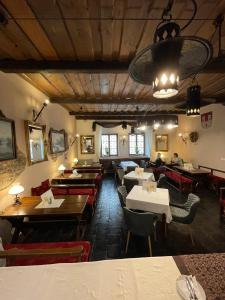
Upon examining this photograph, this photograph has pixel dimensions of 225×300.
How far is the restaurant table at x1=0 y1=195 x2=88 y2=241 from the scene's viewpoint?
259cm

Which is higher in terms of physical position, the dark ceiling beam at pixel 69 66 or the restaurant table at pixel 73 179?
the dark ceiling beam at pixel 69 66

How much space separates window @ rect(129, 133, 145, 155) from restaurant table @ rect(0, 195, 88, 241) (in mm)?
7546

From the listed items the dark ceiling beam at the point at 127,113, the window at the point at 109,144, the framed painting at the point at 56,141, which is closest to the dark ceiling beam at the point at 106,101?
the framed painting at the point at 56,141

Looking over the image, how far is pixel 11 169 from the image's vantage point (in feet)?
9.55

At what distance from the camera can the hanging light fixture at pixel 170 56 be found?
96 centimetres

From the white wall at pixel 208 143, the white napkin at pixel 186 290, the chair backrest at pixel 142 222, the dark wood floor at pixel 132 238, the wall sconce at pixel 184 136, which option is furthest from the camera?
the wall sconce at pixel 184 136

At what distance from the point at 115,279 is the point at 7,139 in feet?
8.48

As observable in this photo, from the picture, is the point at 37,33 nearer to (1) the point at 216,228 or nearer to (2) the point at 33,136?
(2) the point at 33,136

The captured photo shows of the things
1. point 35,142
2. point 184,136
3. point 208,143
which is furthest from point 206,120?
point 35,142

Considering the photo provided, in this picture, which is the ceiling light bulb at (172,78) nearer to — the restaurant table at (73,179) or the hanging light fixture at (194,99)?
the hanging light fixture at (194,99)

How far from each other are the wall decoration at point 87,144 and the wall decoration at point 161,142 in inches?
140

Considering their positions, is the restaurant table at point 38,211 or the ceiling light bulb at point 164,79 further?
the restaurant table at point 38,211

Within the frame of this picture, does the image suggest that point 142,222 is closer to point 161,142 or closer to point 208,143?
point 208,143

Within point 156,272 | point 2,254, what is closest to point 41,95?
point 2,254
